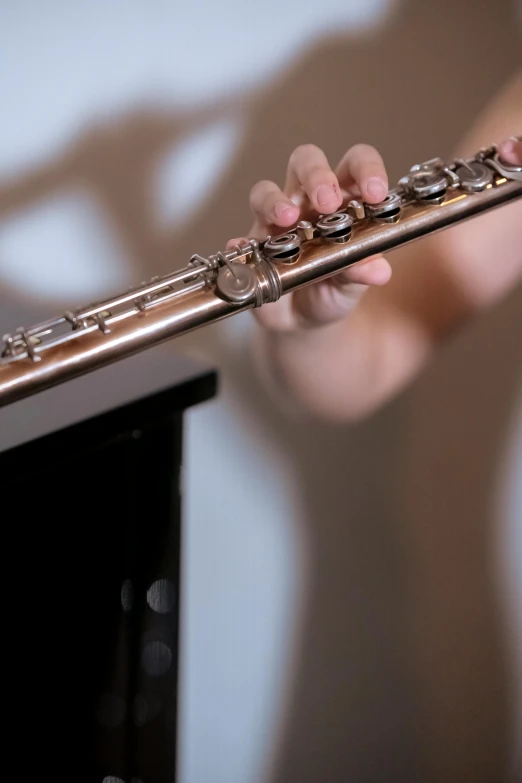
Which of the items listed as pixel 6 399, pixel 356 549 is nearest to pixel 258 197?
pixel 6 399

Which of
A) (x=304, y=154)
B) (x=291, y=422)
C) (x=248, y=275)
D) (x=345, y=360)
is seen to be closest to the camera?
(x=248, y=275)

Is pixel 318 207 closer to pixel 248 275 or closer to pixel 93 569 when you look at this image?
pixel 248 275

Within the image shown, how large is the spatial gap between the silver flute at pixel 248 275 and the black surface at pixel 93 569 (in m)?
0.06

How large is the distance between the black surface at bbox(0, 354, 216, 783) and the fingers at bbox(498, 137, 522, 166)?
28cm

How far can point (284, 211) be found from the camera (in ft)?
1.54

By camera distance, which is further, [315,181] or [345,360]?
[345,360]

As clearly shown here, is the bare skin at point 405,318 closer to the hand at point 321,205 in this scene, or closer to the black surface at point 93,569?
the hand at point 321,205

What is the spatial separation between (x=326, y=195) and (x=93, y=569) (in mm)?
316

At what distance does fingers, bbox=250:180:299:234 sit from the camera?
470 millimetres

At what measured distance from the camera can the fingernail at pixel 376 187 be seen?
455mm

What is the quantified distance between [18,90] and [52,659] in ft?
1.72

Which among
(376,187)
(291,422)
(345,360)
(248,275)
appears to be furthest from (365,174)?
(291,422)

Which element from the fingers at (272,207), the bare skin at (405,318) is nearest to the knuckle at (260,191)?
the fingers at (272,207)

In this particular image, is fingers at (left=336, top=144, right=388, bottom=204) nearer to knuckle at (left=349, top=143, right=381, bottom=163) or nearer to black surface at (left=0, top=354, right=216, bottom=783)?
knuckle at (left=349, top=143, right=381, bottom=163)
